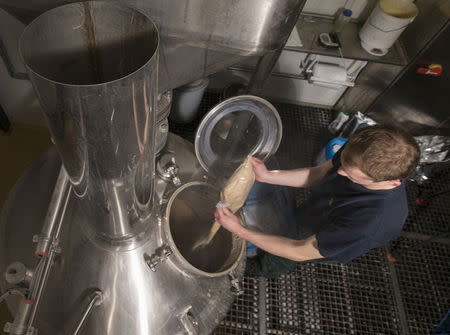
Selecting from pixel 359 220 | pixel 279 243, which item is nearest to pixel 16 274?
pixel 279 243

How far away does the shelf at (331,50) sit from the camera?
1957 millimetres

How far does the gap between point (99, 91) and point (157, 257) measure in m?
0.62

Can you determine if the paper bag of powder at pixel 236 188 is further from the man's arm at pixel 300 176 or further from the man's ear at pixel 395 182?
the man's ear at pixel 395 182

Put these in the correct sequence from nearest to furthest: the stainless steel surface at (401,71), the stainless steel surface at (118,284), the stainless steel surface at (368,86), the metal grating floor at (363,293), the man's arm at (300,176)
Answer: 1. the stainless steel surface at (118,284)
2. the man's arm at (300,176)
3. the metal grating floor at (363,293)
4. the stainless steel surface at (401,71)
5. the stainless steel surface at (368,86)

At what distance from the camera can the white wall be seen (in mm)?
1577

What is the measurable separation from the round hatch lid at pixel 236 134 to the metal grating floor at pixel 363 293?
0.85 meters

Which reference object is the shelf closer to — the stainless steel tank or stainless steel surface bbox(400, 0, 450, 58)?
stainless steel surface bbox(400, 0, 450, 58)

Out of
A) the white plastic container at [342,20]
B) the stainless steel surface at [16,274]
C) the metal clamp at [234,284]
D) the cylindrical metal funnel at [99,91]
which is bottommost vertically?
the metal clamp at [234,284]

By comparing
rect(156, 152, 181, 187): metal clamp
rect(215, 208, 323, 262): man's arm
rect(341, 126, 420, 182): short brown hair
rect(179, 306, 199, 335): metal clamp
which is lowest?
rect(179, 306, 199, 335): metal clamp

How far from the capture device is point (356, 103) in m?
2.56

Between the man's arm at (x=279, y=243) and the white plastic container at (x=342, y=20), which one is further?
the white plastic container at (x=342, y=20)

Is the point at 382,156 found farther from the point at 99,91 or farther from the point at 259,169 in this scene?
the point at 99,91

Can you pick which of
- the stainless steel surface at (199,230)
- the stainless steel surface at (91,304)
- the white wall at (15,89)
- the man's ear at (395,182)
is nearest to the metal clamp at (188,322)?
the stainless steel surface at (199,230)

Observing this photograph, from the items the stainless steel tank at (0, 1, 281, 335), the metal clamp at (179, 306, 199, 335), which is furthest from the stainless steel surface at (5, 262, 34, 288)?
the metal clamp at (179, 306, 199, 335)
